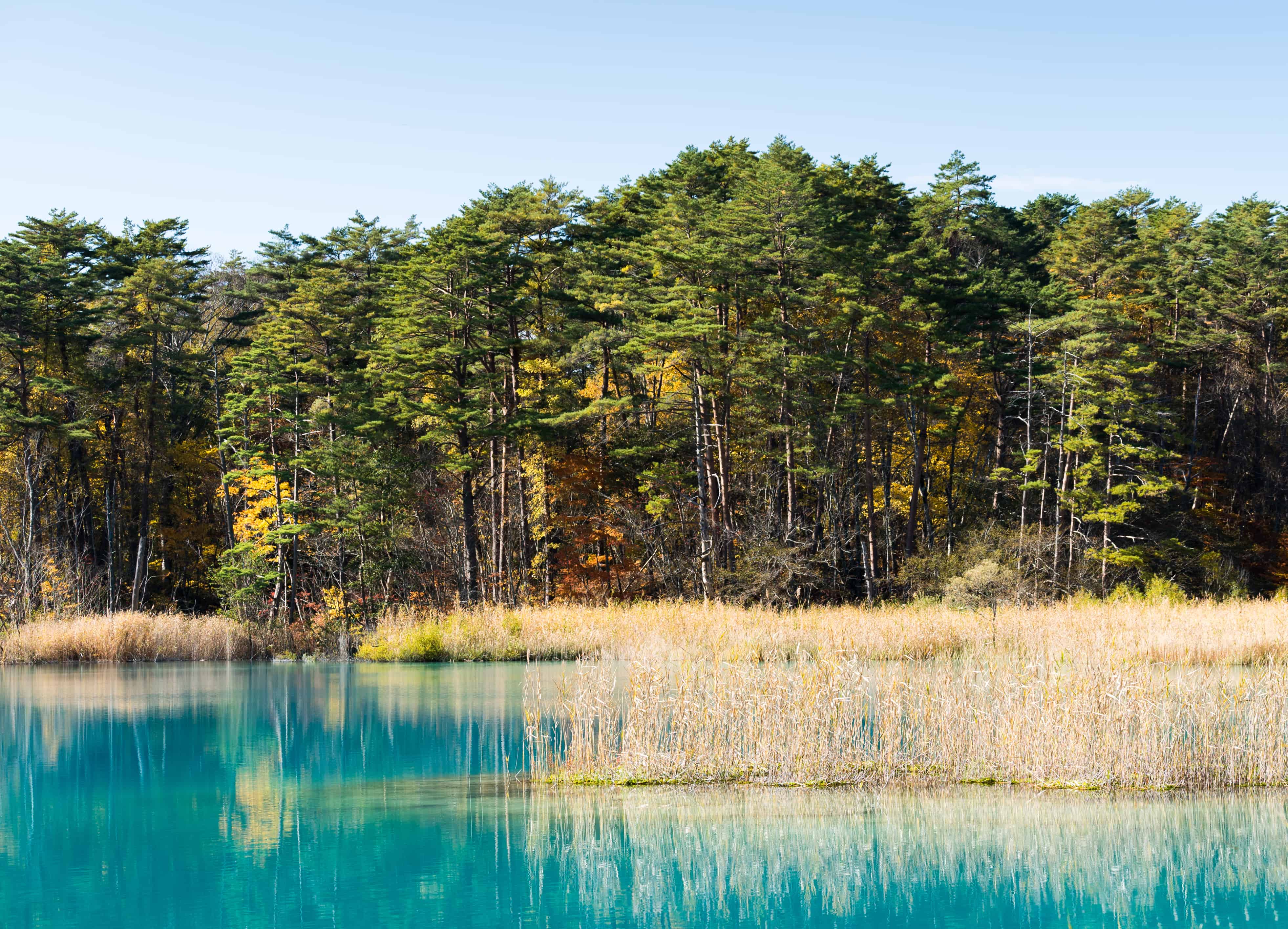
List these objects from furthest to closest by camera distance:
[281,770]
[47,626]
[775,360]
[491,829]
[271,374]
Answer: [271,374], [775,360], [47,626], [281,770], [491,829]

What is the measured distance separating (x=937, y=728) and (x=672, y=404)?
22.9 m

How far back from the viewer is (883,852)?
28.1ft

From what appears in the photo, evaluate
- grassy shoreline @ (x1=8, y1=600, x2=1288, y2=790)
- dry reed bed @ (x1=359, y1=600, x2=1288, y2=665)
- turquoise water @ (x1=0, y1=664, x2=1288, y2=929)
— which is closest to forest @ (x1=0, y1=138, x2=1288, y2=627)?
dry reed bed @ (x1=359, y1=600, x2=1288, y2=665)

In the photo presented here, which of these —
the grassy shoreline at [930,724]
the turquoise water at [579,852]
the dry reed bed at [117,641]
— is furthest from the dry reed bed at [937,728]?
the dry reed bed at [117,641]

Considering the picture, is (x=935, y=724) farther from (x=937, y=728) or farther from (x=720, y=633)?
(x=720, y=633)

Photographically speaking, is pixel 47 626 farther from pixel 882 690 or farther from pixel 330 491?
pixel 882 690

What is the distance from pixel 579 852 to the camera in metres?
8.77

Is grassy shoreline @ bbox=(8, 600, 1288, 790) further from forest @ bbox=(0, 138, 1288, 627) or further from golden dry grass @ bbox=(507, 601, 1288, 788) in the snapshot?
forest @ bbox=(0, 138, 1288, 627)

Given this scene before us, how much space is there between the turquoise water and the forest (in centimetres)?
1965

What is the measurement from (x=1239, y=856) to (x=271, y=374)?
30.0 metres

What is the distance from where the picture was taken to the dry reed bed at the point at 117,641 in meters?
26.2

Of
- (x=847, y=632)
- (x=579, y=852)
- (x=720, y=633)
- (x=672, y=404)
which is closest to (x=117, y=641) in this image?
(x=720, y=633)

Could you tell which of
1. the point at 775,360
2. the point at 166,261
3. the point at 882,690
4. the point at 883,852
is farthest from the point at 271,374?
the point at 883,852

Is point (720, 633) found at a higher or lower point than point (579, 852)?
higher
